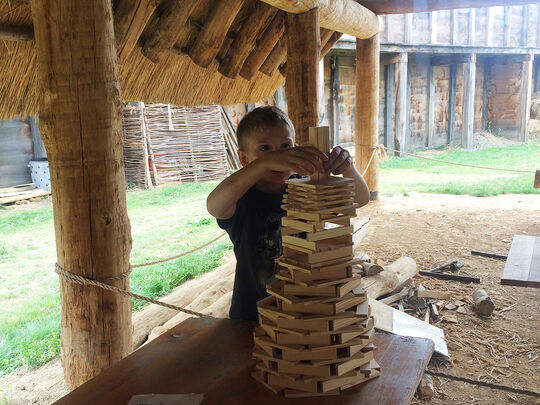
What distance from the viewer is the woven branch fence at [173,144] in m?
11.8

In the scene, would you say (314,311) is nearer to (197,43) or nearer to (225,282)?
(197,43)

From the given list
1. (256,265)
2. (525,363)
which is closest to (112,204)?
(256,265)

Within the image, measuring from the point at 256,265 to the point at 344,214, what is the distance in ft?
2.75

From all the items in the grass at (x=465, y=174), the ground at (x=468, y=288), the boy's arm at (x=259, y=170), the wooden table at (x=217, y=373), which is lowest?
the ground at (x=468, y=288)

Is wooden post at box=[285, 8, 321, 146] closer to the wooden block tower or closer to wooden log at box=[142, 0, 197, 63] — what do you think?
wooden log at box=[142, 0, 197, 63]

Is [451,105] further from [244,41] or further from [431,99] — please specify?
[244,41]

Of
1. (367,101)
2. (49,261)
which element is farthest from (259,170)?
(367,101)

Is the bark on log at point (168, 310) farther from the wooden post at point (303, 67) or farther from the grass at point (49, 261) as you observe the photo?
the wooden post at point (303, 67)

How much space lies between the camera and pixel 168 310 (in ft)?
14.5

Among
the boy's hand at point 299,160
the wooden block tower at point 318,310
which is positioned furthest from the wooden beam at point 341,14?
the wooden block tower at point 318,310

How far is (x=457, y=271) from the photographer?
5.58 m

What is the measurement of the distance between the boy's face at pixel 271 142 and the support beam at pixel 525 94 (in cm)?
1846

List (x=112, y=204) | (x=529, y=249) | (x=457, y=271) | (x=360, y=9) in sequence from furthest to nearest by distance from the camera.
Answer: (x=360, y=9)
(x=457, y=271)
(x=529, y=249)
(x=112, y=204)

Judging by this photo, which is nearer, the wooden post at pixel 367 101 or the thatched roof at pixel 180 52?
the thatched roof at pixel 180 52
